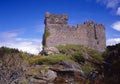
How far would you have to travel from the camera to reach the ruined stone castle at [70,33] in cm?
5628

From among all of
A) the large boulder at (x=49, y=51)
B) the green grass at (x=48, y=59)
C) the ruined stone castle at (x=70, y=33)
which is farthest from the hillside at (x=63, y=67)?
the ruined stone castle at (x=70, y=33)

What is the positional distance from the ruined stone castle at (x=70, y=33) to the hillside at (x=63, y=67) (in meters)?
1.73

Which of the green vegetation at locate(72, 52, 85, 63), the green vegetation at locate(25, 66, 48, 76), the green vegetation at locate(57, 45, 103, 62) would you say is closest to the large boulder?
the green vegetation at locate(57, 45, 103, 62)

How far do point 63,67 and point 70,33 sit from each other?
441 inches

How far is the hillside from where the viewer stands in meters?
39.8

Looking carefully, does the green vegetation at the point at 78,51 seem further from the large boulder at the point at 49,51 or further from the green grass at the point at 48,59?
the green grass at the point at 48,59

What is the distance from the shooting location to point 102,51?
58.2 meters

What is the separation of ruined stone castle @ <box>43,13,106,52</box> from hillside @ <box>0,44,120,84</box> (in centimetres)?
173

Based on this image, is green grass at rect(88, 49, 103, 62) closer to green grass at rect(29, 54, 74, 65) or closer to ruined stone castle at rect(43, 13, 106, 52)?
ruined stone castle at rect(43, 13, 106, 52)

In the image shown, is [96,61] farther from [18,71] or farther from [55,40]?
[18,71]

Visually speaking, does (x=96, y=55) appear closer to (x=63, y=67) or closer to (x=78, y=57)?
(x=78, y=57)

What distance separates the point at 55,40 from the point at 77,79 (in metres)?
12.8

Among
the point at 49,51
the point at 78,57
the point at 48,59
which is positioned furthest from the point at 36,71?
the point at 78,57

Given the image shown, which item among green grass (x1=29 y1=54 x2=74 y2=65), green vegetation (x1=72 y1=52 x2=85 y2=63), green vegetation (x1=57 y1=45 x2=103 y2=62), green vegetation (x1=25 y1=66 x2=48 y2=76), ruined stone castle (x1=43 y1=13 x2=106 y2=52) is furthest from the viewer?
ruined stone castle (x1=43 y1=13 x2=106 y2=52)
